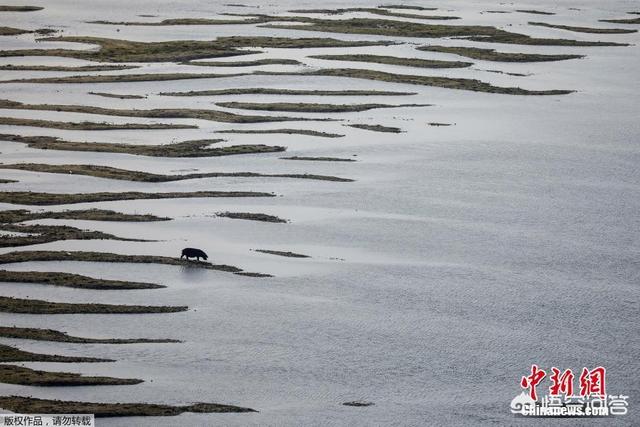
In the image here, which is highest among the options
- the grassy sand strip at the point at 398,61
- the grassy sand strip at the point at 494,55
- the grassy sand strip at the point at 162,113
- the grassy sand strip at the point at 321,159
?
the grassy sand strip at the point at 494,55

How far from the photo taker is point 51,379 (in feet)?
116

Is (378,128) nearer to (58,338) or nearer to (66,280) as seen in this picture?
(66,280)

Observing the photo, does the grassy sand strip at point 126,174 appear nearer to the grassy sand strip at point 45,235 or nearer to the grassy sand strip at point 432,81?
the grassy sand strip at point 45,235

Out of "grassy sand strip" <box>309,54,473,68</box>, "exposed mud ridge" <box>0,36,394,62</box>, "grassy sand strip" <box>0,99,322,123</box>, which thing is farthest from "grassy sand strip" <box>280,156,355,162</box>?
"exposed mud ridge" <box>0,36,394,62</box>

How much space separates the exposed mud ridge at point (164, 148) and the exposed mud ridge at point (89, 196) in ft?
24.4

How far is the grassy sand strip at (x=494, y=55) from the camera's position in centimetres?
8538

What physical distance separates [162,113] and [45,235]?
75.1ft

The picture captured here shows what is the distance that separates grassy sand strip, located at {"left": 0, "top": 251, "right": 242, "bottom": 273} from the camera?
4569 cm

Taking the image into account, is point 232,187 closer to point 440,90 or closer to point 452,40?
point 440,90

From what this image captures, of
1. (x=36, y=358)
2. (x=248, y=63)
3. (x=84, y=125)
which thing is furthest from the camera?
(x=248, y=63)

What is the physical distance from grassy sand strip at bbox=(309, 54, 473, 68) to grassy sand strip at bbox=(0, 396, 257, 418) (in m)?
52.5

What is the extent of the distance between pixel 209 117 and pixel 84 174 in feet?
43.8

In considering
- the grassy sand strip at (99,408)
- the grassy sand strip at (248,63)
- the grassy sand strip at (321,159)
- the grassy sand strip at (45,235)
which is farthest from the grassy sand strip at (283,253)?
the grassy sand strip at (248,63)

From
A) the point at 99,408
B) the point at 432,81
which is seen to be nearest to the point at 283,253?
the point at 99,408
